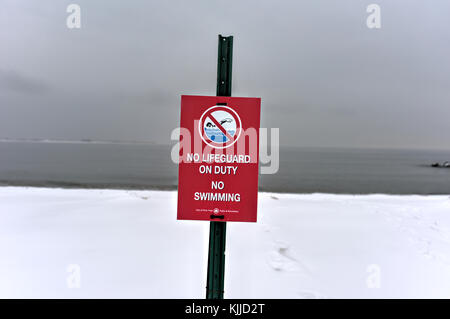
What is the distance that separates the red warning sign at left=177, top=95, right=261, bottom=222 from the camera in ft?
5.41

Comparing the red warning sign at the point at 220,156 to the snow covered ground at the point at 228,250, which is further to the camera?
the snow covered ground at the point at 228,250

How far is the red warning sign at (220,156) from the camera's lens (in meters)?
1.65

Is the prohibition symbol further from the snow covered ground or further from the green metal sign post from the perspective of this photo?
the snow covered ground

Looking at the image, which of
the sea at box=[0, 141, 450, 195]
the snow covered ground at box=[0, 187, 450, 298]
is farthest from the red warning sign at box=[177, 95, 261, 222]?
the sea at box=[0, 141, 450, 195]

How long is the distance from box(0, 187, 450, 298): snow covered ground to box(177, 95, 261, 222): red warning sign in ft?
3.88

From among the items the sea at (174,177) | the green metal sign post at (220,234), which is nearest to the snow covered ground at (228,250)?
the green metal sign post at (220,234)

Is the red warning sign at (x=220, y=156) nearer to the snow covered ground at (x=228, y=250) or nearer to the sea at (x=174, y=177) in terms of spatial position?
the snow covered ground at (x=228, y=250)

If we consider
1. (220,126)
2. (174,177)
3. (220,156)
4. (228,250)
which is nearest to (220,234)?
(220,156)

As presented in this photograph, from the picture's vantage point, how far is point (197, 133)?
1.66 m

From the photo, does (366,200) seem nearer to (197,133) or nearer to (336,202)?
(336,202)

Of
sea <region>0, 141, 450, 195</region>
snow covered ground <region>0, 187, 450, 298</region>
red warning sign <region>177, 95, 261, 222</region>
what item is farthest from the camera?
sea <region>0, 141, 450, 195</region>

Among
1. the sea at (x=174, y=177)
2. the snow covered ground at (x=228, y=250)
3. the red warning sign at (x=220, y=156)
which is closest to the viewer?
the red warning sign at (x=220, y=156)

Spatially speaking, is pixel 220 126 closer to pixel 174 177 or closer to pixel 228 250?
pixel 228 250
